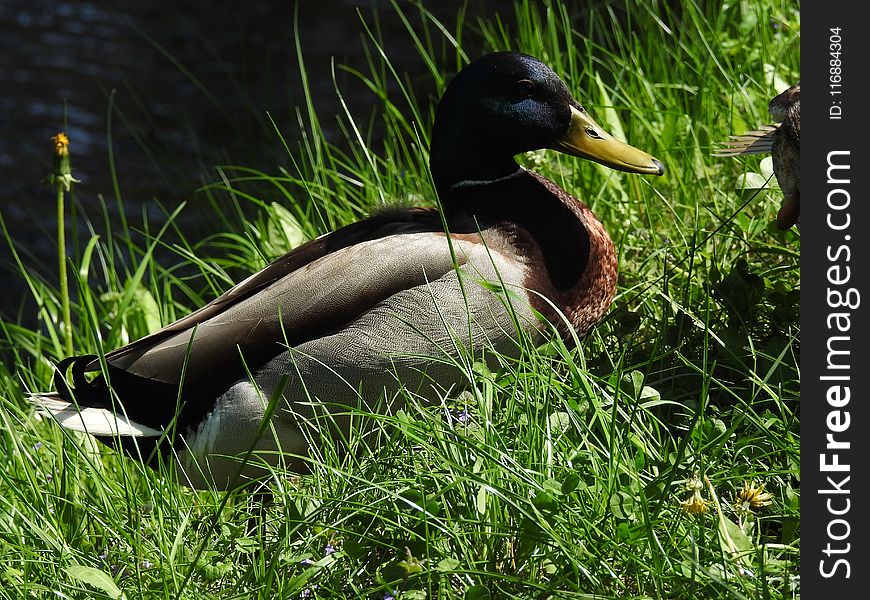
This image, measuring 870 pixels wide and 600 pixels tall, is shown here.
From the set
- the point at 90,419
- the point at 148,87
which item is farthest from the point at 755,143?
the point at 148,87

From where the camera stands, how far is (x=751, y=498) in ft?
7.24

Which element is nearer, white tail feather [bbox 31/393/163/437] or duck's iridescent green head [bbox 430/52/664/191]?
white tail feather [bbox 31/393/163/437]

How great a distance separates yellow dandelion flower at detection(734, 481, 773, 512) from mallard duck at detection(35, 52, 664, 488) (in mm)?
678

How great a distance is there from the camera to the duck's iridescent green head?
307 centimetres

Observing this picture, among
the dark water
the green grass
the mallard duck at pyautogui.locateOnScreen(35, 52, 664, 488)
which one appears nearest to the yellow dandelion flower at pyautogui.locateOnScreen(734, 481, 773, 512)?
the green grass

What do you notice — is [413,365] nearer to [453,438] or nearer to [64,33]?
[453,438]

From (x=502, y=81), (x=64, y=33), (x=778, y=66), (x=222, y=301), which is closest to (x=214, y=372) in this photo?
(x=222, y=301)

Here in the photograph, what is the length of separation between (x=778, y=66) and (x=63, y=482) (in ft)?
9.05

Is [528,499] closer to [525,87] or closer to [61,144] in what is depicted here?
[525,87]

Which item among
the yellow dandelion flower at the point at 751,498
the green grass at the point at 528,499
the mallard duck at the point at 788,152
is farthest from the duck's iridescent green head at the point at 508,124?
the yellow dandelion flower at the point at 751,498

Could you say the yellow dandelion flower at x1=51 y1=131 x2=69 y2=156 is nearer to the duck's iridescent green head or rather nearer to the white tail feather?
the white tail feather

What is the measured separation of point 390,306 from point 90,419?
0.82 m

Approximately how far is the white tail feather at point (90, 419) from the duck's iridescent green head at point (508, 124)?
1.07 m

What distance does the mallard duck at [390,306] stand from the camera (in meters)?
2.81
